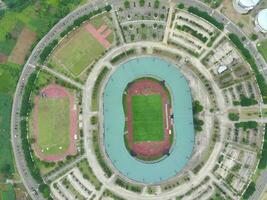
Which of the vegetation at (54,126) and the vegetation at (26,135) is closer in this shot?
the vegetation at (26,135)

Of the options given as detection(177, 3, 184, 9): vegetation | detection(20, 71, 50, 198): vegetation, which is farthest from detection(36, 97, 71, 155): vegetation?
detection(177, 3, 184, 9): vegetation

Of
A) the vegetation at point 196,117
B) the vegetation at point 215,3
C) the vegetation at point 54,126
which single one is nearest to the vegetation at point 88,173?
the vegetation at point 54,126

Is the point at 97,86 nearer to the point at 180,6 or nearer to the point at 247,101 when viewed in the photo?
the point at 180,6

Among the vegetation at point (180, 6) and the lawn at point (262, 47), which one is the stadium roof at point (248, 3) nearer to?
the lawn at point (262, 47)

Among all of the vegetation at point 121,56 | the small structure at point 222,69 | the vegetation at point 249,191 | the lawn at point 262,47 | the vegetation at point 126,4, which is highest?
the vegetation at point 126,4

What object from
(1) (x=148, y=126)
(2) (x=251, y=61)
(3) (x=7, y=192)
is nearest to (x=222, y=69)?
(2) (x=251, y=61)

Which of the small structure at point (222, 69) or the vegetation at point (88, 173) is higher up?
the small structure at point (222, 69)

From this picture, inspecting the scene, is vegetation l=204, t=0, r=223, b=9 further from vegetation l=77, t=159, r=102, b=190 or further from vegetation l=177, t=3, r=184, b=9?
vegetation l=77, t=159, r=102, b=190
